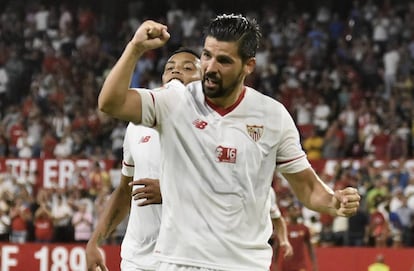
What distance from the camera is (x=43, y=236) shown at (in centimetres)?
1844

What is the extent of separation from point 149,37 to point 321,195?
130 centimetres

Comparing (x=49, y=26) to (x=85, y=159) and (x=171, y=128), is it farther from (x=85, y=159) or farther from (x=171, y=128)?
(x=171, y=128)

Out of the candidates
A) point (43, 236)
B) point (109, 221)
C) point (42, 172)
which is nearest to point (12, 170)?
point (42, 172)

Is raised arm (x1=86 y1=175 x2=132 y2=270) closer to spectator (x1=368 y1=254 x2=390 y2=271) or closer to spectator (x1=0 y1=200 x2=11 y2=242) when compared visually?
spectator (x1=368 y1=254 x2=390 y2=271)

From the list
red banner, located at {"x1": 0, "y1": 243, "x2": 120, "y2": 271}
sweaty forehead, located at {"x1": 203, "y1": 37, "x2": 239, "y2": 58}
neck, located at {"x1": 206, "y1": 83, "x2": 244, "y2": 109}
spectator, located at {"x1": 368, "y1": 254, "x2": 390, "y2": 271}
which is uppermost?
sweaty forehead, located at {"x1": 203, "y1": 37, "x2": 239, "y2": 58}

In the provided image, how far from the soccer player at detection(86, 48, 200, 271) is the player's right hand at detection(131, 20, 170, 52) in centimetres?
192

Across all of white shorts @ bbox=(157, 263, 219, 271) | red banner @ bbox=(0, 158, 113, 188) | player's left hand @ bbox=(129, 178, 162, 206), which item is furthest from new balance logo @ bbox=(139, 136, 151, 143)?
red banner @ bbox=(0, 158, 113, 188)

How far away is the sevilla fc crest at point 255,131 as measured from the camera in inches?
206

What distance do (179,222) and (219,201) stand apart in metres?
0.22

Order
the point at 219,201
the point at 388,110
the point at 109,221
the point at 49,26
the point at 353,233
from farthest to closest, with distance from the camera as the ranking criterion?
1. the point at 49,26
2. the point at 388,110
3. the point at 353,233
4. the point at 109,221
5. the point at 219,201

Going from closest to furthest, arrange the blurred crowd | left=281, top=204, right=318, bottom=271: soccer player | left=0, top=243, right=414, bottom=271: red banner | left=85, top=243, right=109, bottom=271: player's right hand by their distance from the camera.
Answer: left=85, top=243, right=109, bottom=271: player's right hand
left=281, top=204, right=318, bottom=271: soccer player
left=0, top=243, right=414, bottom=271: red banner
the blurred crowd

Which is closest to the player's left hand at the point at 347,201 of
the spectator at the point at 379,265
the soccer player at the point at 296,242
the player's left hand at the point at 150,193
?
the player's left hand at the point at 150,193

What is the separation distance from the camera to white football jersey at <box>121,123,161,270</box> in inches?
264

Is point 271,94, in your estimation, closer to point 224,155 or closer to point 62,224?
point 62,224
